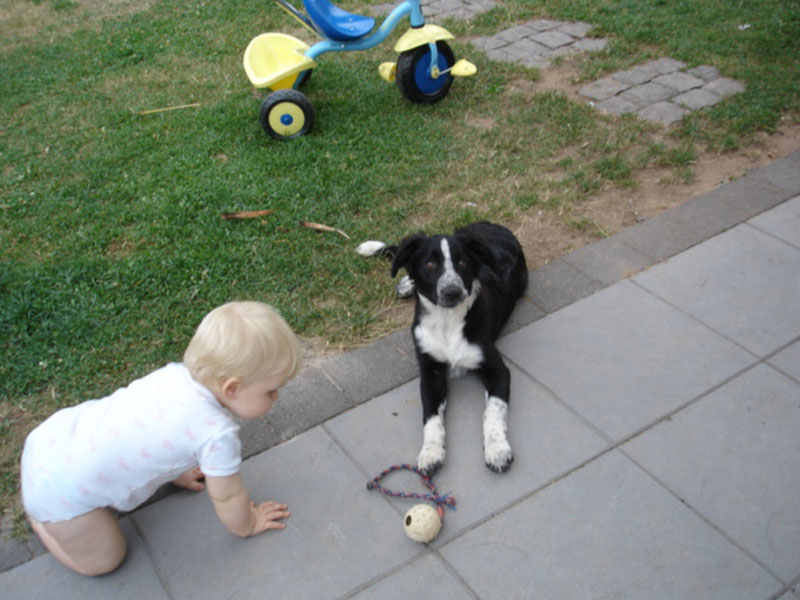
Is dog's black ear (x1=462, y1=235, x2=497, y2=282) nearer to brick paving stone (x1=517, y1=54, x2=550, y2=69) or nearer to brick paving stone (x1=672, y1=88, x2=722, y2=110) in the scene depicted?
brick paving stone (x1=672, y1=88, x2=722, y2=110)

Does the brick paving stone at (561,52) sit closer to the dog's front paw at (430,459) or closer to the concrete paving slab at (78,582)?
the dog's front paw at (430,459)

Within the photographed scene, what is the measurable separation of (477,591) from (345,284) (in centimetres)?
202

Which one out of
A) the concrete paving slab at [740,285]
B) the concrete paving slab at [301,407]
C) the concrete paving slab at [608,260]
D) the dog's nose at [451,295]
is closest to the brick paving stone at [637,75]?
the concrete paving slab at [740,285]

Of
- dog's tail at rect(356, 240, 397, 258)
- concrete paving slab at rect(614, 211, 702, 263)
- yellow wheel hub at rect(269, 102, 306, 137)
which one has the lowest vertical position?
concrete paving slab at rect(614, 211, 702, 263)

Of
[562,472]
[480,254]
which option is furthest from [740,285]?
[562,472]

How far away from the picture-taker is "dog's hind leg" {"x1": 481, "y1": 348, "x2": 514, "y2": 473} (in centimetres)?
282

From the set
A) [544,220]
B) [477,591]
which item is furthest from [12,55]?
[477,591]

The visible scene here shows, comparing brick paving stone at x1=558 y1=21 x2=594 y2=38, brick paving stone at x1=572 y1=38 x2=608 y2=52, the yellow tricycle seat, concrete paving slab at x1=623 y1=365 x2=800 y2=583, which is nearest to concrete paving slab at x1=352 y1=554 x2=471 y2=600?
concrete paving slab at x1=623 y1=365 x2=800 y2=583

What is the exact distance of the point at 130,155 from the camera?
5.34 meters

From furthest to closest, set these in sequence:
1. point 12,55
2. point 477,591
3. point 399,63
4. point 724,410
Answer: point 12,55 → point 399,63 → point 724,410 → point 477,591

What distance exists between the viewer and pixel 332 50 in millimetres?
5633

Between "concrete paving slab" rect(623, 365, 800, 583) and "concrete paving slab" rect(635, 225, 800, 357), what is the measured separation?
315mm

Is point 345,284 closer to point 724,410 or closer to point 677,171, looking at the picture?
point 724,410

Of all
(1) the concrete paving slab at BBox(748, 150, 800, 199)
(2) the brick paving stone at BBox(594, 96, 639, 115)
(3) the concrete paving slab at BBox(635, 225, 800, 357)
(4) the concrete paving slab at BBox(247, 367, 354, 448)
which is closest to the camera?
(4) the concrete paving slab at BBox(247, 367, 354, 448)
